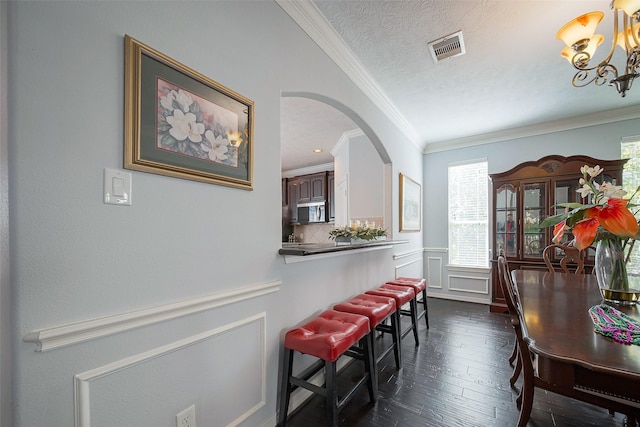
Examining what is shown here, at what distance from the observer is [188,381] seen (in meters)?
1.14

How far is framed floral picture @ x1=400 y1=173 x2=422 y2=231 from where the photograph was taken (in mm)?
3693

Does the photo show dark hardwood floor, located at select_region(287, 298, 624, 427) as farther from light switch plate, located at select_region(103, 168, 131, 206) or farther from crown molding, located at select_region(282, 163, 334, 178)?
crown molding, located at select_region(282, 163, 334, 178)

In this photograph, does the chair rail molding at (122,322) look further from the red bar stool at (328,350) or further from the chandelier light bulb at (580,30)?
the chandelier light bulb at (580,30)

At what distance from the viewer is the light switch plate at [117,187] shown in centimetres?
90

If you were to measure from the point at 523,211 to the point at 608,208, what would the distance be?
287cm

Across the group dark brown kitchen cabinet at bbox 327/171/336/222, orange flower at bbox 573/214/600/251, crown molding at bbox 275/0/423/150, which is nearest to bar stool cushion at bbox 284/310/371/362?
orange flower at bbox 573/214/600/251

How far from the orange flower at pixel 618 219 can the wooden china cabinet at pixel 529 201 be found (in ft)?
8.73

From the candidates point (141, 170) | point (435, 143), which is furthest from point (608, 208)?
point (435, 143)

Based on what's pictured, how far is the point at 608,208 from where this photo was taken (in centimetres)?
124

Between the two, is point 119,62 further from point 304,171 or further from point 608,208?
point 304,171

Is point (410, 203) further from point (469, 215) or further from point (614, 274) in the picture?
point (614, 274)

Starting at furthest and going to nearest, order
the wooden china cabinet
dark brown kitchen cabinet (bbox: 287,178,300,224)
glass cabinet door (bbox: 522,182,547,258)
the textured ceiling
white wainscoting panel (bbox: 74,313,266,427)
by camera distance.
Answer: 1. dark brown kitchen cabinet (bbox: 287,178,300,224)
2. glass cabinet door (bbox: 522,182,547,258)
3. the wooden china cabinet
4. the textured ceiling
5. white wainscoting panel (bbox: 74,313,266,427)

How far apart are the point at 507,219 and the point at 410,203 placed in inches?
54.6

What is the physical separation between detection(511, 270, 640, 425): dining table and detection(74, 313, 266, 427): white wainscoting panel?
4.17 feet
